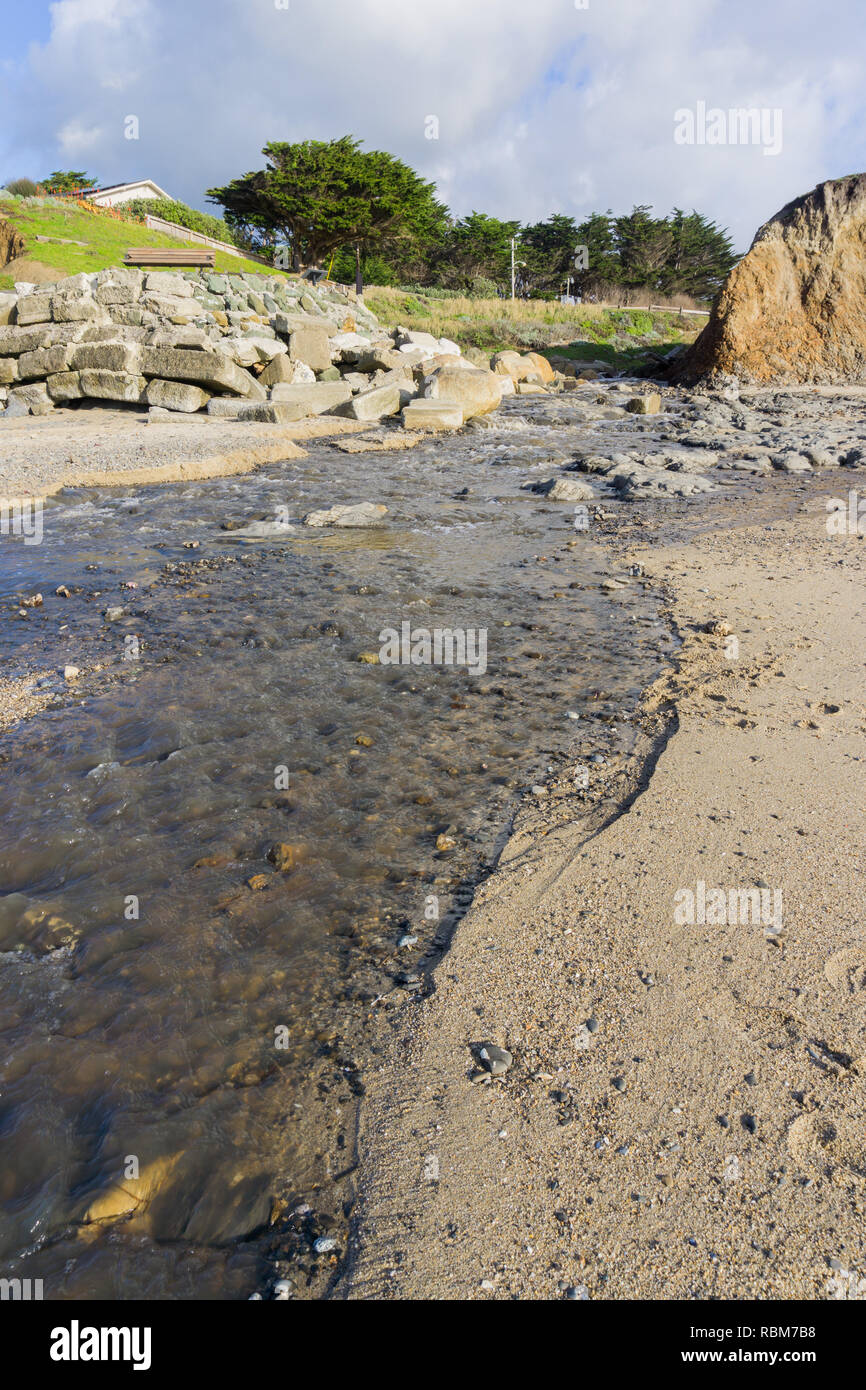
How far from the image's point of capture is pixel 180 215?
115 feet

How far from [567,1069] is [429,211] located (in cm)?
4326

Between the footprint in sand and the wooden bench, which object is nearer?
the footprint in sand

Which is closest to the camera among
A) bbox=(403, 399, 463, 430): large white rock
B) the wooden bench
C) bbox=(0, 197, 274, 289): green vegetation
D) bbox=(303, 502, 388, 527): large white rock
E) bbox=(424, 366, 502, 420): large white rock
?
bbox=(303, 502, 388, 527): large white rock

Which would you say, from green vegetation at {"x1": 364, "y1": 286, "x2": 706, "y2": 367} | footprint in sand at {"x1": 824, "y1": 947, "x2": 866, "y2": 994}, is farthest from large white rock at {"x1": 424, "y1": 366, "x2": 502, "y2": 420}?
footprint in sand at {"x1": 824, "y1": 947, "x2": 866, "y2": 994}

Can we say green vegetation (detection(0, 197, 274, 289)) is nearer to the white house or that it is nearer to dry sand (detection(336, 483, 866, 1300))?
the white house

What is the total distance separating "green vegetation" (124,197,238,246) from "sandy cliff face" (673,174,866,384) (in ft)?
82.2

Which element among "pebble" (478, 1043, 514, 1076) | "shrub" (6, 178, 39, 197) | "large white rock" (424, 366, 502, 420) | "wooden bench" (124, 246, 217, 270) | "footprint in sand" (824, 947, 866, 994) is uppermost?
"shrub" (6, 178, 39, 197)

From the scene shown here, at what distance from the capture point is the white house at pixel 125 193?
36.8 metres

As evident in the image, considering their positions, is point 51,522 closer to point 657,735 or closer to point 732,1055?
point 657,735

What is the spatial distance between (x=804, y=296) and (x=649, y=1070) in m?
22.5

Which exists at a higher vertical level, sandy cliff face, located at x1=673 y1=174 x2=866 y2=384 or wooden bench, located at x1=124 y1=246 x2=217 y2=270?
wooden bench, located at x1=124 y1=246 x2=217 y2=270

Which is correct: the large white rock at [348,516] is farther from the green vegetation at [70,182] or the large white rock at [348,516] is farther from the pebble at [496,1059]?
the green vegetation at [70,182]

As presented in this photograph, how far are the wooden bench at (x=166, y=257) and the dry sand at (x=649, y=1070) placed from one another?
83.0 feet

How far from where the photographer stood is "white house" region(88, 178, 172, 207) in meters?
36.8
